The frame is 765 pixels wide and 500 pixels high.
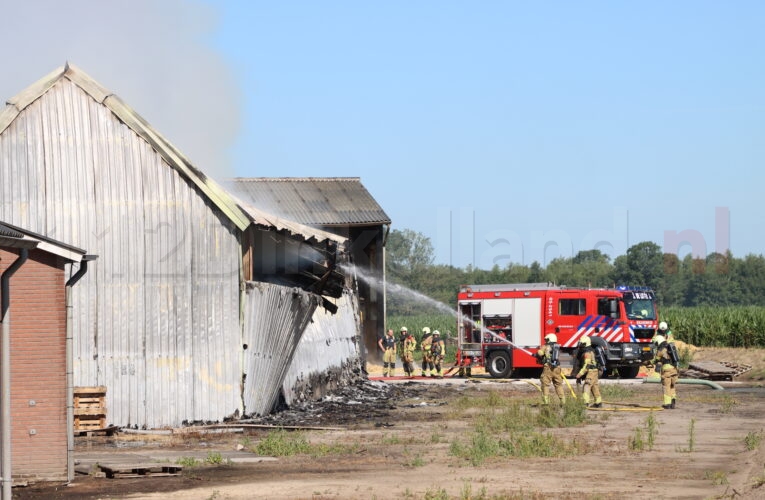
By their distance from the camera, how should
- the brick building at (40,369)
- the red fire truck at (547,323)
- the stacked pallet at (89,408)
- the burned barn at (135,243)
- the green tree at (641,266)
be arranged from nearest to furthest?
the brick building at (40,369) → the stacked pallet at (89,408) → the burned barn at (135,243) → the red fire truck at (547,323) → the green tree at (641,266)

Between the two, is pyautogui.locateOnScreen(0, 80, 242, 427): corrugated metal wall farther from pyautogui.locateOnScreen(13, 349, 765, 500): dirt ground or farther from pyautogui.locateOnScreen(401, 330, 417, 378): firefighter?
pyautogui.locateOnScreen(401, 330, 417, 378): firefighter

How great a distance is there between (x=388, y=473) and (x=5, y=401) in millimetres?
5319

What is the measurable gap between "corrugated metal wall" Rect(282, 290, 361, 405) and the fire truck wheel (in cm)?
435

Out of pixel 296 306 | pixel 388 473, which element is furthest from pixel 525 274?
pixel 388 473

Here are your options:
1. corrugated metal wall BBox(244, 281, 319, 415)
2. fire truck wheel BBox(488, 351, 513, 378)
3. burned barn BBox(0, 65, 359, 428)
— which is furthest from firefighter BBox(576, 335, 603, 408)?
fire truck wheel BBox(488, 351, 513, 378)

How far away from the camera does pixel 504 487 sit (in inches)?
544

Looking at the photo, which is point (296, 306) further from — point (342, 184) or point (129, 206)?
point (342, 184)

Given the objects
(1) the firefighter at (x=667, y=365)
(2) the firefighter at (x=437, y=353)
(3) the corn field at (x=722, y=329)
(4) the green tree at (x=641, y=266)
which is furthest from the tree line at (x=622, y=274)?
(1) the firefighter at (x=667, y=365)

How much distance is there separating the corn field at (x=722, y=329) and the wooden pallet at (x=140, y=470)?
35.5 metres

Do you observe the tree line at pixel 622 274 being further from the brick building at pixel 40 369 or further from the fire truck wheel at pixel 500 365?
the brick building at pixel 40 369

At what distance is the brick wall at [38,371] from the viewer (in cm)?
1480

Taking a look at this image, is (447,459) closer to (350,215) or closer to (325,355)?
(325,355)

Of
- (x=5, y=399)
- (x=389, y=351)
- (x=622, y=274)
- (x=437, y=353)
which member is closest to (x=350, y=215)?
(x=389, y=351)

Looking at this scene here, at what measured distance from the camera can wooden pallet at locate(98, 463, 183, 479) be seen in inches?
597
